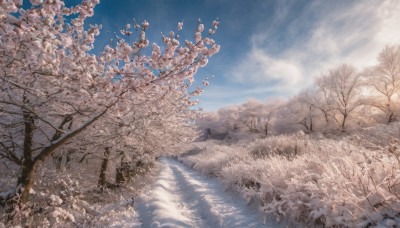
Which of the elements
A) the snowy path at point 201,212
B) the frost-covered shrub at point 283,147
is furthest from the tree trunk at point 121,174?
the frost-covered shrub at point 283,147

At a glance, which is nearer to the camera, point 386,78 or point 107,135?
point 107,135

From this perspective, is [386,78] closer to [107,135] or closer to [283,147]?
[283,147]

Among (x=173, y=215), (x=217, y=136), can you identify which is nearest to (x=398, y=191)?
(x=173, y=215)

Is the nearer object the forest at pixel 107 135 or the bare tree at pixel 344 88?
the forest at pixel 107 135

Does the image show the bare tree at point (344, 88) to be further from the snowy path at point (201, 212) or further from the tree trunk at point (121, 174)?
the tree trunk at point (121, 174)

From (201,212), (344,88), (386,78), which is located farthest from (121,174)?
(386,78)

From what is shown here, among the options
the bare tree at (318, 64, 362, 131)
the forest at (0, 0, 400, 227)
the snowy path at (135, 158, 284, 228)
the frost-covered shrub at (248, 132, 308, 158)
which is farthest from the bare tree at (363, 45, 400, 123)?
the snowy path at (135, 158, 284, 228)

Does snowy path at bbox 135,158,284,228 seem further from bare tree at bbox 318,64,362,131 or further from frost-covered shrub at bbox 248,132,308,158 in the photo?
bare tree at bbox 318,64,362,131

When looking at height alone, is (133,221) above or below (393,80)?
below

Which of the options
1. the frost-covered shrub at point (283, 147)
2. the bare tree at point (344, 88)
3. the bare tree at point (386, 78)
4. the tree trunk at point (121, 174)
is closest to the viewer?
the frost-covered shrub at point (283, 147)

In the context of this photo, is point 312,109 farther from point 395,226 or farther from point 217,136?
point 395,226

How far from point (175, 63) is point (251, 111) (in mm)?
32868

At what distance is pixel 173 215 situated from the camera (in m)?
4.35

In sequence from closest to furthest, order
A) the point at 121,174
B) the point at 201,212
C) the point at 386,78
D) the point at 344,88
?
1. the point at 201,212
2. the point at 121,174
3. the point at 386,78
4. the point at 344,88
